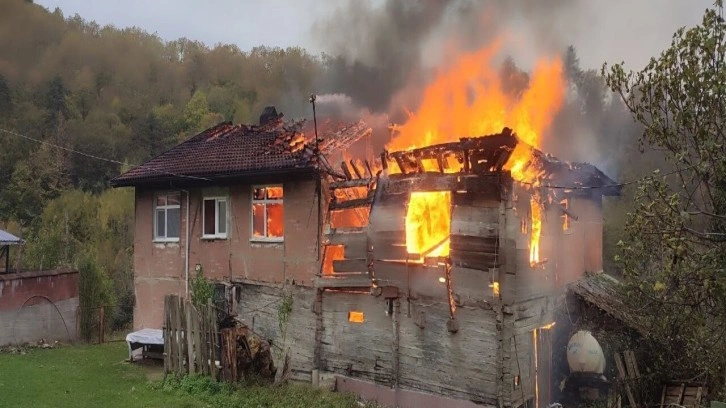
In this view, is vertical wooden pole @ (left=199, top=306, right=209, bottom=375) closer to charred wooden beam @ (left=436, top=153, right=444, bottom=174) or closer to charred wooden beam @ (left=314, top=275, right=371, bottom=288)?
charred wooden beam @ (left=314, top=275, right=371, bottom=288)

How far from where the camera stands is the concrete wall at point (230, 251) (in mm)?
15359

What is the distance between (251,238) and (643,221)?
1170cm

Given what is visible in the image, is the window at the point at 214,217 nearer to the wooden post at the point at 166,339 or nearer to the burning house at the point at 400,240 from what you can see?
the burning house at the point at 400,240

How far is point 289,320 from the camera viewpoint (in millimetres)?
15570

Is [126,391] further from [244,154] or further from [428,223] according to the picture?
[428,223]

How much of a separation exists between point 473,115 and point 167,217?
10.5 meters

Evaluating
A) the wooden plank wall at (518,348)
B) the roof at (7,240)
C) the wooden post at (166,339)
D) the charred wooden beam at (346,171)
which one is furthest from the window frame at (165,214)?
the wooden plank wall at (518,348)

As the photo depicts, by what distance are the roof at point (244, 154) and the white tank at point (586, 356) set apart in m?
8.46

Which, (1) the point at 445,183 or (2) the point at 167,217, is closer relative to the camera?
(1) the point at 445,183

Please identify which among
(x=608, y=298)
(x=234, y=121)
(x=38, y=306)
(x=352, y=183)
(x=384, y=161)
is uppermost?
(x=234, y=121)

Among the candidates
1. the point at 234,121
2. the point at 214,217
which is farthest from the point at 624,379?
the point at 234,121

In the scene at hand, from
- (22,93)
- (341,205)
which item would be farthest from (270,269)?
(22,93)

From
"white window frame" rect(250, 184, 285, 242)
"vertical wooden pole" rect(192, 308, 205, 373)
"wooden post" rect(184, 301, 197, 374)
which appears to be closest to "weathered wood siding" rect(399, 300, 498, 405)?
"white window frame" rect(250, 184, 285, 242)

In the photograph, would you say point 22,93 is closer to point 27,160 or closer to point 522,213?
point 27,160
